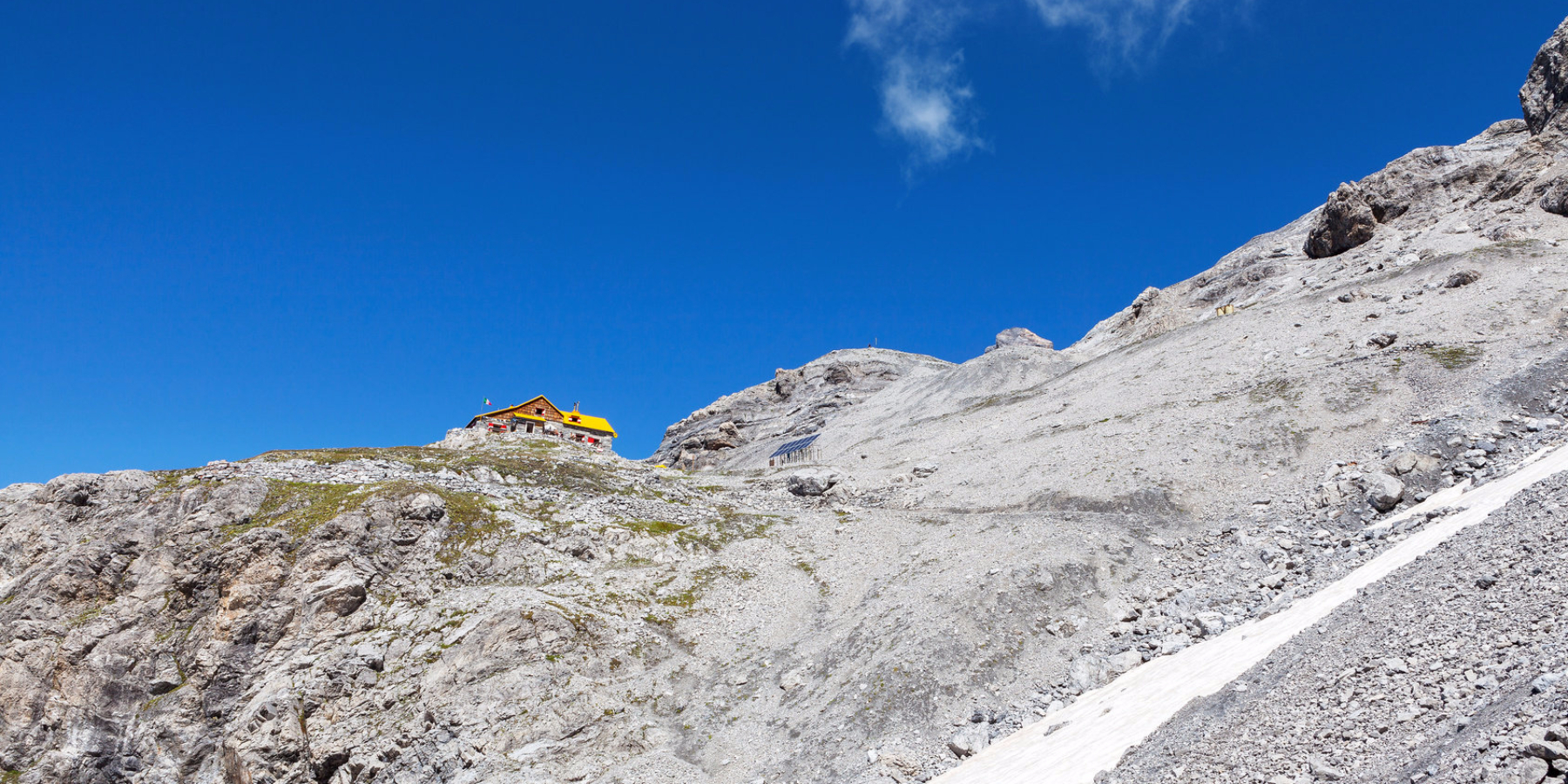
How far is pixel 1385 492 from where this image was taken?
30766 mm

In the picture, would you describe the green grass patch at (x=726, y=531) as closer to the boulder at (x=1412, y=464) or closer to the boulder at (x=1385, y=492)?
the boulder at (x=1385, y=492)

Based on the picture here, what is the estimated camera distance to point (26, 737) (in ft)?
118

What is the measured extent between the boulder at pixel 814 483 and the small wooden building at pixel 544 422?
50.5 m

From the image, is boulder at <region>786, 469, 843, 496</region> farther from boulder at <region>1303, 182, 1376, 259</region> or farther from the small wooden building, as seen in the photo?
boulder at <region>1303, 182, 1376, 259</region>

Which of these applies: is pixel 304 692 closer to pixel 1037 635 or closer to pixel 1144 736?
pixel 1037 635

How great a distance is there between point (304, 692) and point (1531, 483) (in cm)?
4537

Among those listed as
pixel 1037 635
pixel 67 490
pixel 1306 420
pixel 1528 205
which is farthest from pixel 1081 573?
pixel 1528 205

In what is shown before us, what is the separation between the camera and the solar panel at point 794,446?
90.4 m

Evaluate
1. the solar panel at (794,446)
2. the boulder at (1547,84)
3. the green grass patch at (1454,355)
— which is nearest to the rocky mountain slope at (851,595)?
the green grass patch at (1454,355)

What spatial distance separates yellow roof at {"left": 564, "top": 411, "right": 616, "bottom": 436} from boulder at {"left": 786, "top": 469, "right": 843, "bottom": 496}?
65.9m

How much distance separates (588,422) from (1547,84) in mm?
120562

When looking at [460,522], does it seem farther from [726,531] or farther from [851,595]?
[851,595]

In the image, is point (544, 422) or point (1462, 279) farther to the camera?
point (544, 422)

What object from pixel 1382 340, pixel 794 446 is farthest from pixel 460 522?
pixel 1382 340
